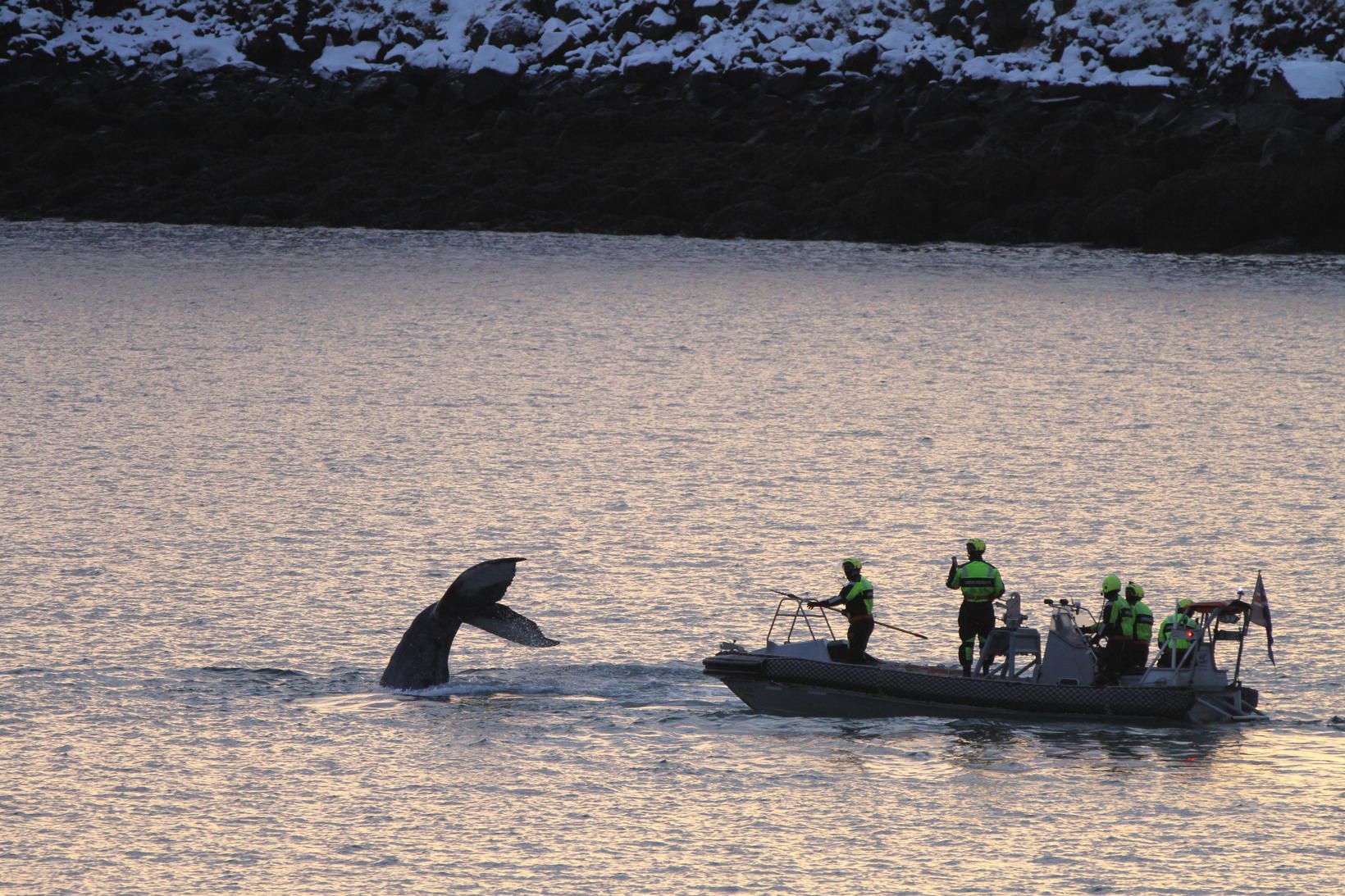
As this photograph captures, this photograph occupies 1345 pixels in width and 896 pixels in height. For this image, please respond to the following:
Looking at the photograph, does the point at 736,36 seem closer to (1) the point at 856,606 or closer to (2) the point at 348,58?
(2) the point at 348,58

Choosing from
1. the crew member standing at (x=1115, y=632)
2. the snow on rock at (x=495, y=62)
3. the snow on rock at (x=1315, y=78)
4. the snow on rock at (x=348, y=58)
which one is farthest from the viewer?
the snow on rock at (x=348, y=58)

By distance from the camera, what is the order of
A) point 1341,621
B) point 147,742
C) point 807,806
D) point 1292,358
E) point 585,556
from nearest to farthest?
point 807,806, point 147,742, point 1341,621, point 585,556, point 1292,358

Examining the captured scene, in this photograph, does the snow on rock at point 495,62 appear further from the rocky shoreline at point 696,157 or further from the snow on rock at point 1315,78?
the snow on rock at point 1315,78

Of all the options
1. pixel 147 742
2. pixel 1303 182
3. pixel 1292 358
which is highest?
pixel 1303 182

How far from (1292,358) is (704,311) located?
99.1 feet

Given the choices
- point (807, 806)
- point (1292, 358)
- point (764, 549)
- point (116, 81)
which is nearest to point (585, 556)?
point (764, 549)

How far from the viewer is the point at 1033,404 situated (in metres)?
64.6

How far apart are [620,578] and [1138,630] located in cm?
1272

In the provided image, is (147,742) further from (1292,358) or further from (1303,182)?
(1303,182)

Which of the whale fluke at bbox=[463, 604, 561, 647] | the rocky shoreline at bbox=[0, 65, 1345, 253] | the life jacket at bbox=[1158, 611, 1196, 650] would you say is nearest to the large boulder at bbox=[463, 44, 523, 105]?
the rocky shoreline at bbox=[0, 65, 1345, 253]

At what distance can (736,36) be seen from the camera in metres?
147

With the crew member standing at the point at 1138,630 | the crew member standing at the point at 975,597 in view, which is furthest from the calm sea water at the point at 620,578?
the crew member standing at the point at 975,597

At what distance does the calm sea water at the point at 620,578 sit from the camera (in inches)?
989

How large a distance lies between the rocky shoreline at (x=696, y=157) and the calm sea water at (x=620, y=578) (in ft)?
89.4
